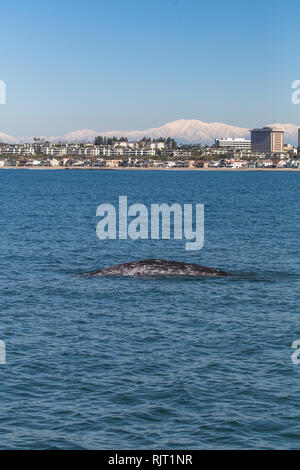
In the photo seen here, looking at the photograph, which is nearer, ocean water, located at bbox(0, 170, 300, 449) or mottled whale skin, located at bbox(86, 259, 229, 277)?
ocean water, located at bbox(0, 170, 300, 449)

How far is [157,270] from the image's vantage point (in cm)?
4425

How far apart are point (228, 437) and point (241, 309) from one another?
15256 millimetres

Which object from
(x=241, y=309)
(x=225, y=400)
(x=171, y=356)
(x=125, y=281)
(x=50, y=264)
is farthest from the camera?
(x=50, y=264)

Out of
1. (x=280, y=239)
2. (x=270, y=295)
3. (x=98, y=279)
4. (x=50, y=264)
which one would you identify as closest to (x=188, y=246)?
(x=280, y=239)

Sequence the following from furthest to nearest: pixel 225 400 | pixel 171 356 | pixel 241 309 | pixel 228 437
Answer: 1. pixel 241 309
2. pixel 171 356
3. pixel 225 400
4. pixel 228 437

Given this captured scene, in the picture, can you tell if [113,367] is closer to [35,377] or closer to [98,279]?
[35,377]

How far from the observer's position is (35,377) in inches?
970

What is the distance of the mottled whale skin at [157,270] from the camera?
43875 mm

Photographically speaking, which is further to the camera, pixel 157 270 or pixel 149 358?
pixel 157 270

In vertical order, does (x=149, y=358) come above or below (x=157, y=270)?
below

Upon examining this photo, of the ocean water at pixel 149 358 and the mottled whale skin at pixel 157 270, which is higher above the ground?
the mottled whale skin at pixel 157 270

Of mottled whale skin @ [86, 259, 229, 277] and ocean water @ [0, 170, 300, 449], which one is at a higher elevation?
mottled whale skin @ [86, 259, 229, 277]

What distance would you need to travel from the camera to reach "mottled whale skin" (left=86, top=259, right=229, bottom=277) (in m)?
43.9

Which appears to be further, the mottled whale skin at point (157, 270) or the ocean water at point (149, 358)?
the mottled whale skin at point (157, 270)
